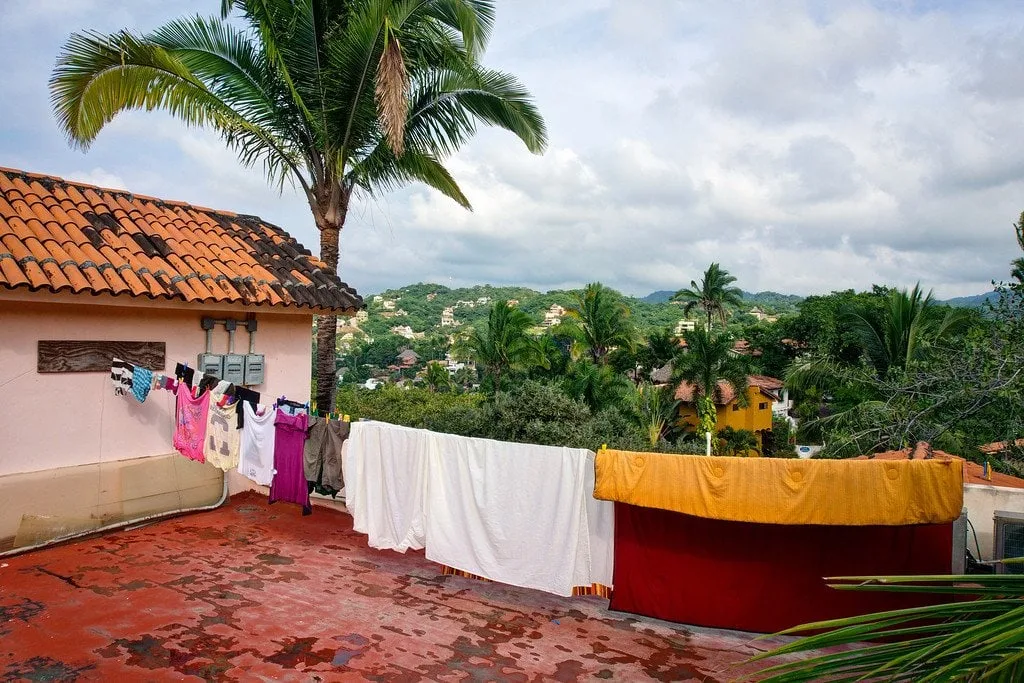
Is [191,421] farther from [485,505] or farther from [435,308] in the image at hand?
[435,308]

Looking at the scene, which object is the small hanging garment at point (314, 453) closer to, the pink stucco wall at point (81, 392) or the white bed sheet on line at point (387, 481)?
the white bed sheet on line at point (387, 481)

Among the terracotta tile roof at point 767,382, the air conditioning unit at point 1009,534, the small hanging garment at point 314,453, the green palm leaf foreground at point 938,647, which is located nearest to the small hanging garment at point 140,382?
the small hanging garment at point 314,453

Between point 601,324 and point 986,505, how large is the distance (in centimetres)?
2564

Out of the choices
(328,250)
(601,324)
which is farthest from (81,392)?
(601,324)

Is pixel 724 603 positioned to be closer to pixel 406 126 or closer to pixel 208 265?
pixel 208 265

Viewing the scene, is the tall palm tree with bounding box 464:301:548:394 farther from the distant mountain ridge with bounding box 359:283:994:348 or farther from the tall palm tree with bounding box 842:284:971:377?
the distant mountain ridge with bounding box 359:283:994:348

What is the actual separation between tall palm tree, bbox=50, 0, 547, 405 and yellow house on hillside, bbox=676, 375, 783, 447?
24.9 m

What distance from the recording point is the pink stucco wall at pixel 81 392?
26.6 feet

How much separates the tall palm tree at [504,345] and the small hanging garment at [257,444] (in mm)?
17474

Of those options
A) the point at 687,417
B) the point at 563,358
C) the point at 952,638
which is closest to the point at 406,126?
the point at 952,638

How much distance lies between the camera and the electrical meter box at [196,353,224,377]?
9758 millimetres

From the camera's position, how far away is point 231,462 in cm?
888

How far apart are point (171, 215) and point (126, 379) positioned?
3.55 metres

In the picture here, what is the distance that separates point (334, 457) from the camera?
8.34 metres
